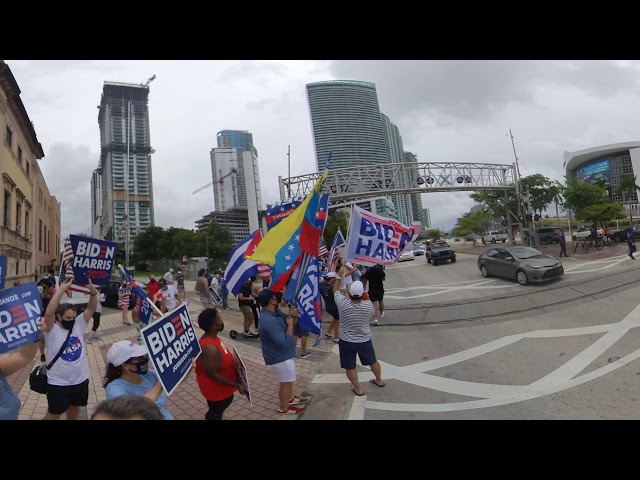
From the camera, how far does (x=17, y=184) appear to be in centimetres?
2330

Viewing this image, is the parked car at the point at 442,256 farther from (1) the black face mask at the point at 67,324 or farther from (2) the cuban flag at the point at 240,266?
(1) the black face mask at the point at 67,324

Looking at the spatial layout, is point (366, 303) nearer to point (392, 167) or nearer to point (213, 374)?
point (213, 374)

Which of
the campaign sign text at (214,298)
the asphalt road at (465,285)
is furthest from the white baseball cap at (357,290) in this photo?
the campaign sign text at (214,298)

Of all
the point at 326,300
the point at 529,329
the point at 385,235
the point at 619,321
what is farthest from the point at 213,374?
the point at 619,321

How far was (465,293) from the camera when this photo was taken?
11.9 m

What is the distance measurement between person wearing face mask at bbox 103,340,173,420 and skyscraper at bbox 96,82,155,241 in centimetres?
7065

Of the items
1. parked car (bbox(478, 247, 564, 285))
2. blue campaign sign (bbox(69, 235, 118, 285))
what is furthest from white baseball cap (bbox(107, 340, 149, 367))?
parked car (bbox(478, 247, 564, 285))

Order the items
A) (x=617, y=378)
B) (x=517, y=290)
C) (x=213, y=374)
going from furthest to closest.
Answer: (x=517, y=290) < (x=617, y=378) < (x=213, y=374)

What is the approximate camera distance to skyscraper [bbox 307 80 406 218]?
129 ft

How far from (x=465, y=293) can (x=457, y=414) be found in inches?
324

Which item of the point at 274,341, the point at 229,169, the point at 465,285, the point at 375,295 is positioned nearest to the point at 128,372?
the point at 274,341

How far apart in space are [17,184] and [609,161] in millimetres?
96499
